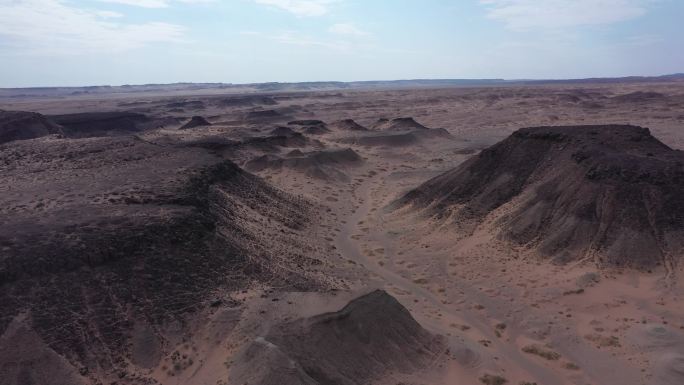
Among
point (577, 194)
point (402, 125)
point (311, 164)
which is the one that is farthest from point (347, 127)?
point (577, 194)

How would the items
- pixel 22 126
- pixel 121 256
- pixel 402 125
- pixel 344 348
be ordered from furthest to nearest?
pixel 402 125, pixel 22 126, pixel 121 256, pixel 344 348

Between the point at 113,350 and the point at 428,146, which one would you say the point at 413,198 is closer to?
the point at 113,350

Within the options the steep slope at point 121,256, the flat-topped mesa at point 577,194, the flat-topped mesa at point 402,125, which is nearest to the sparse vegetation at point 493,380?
the steep slope at point 121,256

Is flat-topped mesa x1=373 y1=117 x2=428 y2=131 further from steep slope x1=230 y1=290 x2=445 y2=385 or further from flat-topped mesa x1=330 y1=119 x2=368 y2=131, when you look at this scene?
steep slope x1=230 y1=290 x2=445 y2=385

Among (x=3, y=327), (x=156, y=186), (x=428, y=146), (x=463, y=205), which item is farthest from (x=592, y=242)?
(x=428, y=146)

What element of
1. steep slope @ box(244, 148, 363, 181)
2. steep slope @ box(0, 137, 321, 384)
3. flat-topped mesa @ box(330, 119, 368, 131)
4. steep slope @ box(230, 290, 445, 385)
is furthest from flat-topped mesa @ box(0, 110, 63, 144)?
steep slope @ box(230, 290, 445, 385)

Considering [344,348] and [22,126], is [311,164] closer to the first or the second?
[344,348]

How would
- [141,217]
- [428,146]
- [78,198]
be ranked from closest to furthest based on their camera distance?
[141,217]
[78,198]
[428,146]
